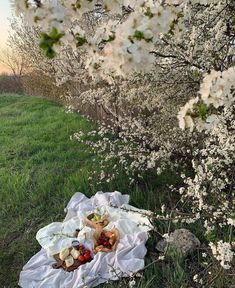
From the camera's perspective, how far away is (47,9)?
1.63 metres

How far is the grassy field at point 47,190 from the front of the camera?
3.85 metres

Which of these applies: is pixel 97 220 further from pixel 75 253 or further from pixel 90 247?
pixel 75 253

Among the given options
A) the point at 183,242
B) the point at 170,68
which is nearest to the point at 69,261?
the point at 183,242

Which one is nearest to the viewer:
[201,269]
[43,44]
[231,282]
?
[43,44]

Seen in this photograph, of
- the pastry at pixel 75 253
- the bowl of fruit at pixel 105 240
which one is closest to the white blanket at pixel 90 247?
the bowl of fruit at pixel 105 240

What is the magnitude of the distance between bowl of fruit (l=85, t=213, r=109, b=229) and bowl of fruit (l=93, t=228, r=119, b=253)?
0.35ft

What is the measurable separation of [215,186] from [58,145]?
14.9 ft

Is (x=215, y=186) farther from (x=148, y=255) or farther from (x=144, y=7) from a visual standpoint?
(x=144, y=7)

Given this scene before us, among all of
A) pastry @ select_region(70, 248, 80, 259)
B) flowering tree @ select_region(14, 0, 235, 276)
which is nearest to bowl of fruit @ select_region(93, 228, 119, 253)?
pastry @ select_region(70, 248, 80, 259)

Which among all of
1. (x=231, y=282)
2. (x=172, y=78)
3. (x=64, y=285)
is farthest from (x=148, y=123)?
(x=231, y=282)

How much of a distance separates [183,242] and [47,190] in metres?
2.52

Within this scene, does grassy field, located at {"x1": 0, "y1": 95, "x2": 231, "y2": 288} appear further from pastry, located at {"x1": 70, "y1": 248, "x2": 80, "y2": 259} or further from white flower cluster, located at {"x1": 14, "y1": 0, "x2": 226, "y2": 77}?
white flower cluster, located at {"x1": 14, "y1": 0, "x2": 226, "y2": 77}

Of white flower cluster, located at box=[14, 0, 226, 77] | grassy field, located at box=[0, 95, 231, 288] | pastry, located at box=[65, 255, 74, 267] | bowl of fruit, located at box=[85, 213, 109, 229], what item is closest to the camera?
white flower cluster, located at box=[14, 0, 226, 77]

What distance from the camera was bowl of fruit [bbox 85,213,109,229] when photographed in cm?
482
